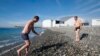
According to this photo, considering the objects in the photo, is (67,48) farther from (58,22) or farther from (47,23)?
(47,23)

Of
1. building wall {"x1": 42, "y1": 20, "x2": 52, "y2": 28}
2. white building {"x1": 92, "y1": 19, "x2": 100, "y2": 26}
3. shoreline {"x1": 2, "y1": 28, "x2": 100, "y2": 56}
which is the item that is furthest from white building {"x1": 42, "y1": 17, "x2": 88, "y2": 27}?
shoreline {"x1": 2, "y1": 28, "x2": 100, "y2": 56}

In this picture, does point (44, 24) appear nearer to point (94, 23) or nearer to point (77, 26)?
point (94, 23)

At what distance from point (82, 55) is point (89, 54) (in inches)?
19.4

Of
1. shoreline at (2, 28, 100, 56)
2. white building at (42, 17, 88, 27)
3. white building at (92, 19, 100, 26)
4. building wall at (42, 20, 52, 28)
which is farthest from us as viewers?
building wall at (42, 20, 52, 28)

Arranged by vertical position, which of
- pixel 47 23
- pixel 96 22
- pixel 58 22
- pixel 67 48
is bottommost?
pixel 67 48

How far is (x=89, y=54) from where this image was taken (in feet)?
32.9

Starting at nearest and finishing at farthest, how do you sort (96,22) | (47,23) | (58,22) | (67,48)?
(67,48) → (96,22) → (58,22) → (47,23)

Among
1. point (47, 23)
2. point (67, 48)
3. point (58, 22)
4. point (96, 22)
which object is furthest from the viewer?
point (47, 23)

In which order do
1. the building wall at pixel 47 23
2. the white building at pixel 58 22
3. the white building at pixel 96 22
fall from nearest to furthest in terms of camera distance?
the white building at pixel 96 22, the white building at pixel 58 22, the building wall at pixel 47 23

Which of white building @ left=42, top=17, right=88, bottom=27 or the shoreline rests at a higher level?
white building @ left=42, top=17, right=88, bottom=27

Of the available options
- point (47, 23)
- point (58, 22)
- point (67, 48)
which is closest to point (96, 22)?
point (58, 22)

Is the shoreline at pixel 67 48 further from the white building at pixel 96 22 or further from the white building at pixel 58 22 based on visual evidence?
the white building at pixel 58 22

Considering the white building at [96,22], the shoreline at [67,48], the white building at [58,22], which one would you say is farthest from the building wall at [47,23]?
the shoreline at [67,48]

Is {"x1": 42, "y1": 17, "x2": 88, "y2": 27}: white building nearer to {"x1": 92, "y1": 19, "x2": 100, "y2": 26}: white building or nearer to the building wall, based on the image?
the building wall
